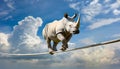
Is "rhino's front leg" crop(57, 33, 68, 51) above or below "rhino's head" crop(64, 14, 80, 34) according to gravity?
below

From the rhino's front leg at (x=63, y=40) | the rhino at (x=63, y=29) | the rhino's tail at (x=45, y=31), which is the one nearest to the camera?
the rhino at (x=63, y=29)

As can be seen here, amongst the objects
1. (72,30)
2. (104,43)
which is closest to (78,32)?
(72,30)

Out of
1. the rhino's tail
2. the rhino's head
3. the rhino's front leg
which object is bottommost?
the rhino's front leg

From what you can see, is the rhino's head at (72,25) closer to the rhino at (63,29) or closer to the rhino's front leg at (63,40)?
the rhino at (63,29)

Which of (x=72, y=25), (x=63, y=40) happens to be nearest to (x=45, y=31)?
(x=63, y=40)

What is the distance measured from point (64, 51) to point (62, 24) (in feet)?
2.66

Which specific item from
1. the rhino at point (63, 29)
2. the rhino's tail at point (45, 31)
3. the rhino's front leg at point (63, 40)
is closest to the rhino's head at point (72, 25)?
the rhino at point (63, 29)

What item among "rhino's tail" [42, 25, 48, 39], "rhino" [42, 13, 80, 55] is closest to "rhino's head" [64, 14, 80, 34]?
"rhino" [42, 13, 80, 55]

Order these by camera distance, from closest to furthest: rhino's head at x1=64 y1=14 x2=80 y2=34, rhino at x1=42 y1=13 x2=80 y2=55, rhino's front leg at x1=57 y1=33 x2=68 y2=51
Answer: rhino's head at x1=64 y1=14 x2=80 y2=34
rhino at x1=42 y1=13 x2=80 y2=55
rhino's front leg at x1=57 y1=33 x2=68 y2=51

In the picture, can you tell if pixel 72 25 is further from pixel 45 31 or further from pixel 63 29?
pixel 45 31

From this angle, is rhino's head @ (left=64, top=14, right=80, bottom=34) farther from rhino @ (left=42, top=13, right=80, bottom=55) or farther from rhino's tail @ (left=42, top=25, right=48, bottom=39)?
rhino's tail @ (left=42, top=25, right=48, bottom=39)

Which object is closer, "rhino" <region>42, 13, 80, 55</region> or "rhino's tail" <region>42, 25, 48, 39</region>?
"rhino" <region>42, 13, 80, 55</region>

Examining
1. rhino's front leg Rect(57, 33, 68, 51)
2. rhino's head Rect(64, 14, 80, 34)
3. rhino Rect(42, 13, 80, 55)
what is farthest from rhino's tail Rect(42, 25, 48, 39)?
rhino's head Rect(64, 14, 80, 34)

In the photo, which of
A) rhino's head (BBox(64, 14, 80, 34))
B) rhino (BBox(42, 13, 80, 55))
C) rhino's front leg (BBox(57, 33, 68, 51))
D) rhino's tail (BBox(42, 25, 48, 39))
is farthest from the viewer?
rhino's tail (BBox(42, 25, 48, 39))
